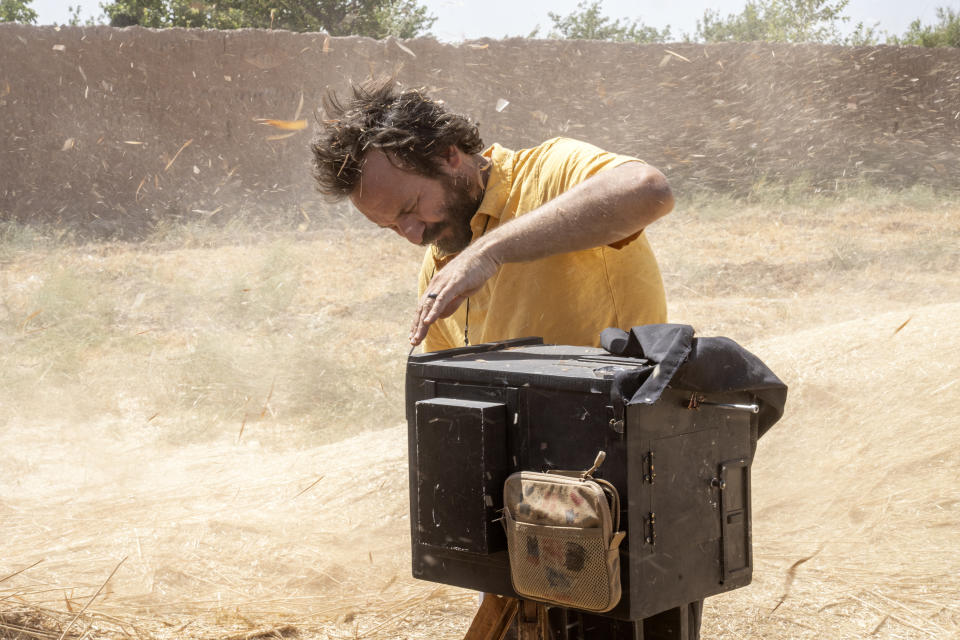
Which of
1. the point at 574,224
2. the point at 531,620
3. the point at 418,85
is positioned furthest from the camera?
the point at 418,85

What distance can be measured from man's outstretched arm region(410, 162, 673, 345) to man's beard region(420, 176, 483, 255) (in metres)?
0.33

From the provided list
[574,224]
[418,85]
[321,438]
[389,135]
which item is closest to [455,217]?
[389,135]

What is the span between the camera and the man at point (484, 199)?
1.73m

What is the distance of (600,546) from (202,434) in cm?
418

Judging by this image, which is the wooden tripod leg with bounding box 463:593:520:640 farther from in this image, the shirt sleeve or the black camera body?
the shirt sleeve

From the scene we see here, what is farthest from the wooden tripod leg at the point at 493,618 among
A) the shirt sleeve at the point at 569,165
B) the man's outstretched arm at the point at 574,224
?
the shirt sleeve at the point at 569,165

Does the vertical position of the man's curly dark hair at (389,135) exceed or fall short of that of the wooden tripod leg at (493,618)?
it exceeds it

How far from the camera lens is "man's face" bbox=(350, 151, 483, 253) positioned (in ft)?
5.91

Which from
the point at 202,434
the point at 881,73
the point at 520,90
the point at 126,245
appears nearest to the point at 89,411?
the point at 202,434

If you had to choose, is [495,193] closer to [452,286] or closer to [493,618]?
[452,286]

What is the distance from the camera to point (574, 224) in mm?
1497

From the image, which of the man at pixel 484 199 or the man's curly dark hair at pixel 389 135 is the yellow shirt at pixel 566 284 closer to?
the man at pixel 484 199

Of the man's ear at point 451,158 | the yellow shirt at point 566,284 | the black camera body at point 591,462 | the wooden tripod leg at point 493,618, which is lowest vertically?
the wooden tripod leg at point 493,618

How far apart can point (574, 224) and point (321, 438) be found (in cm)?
368
